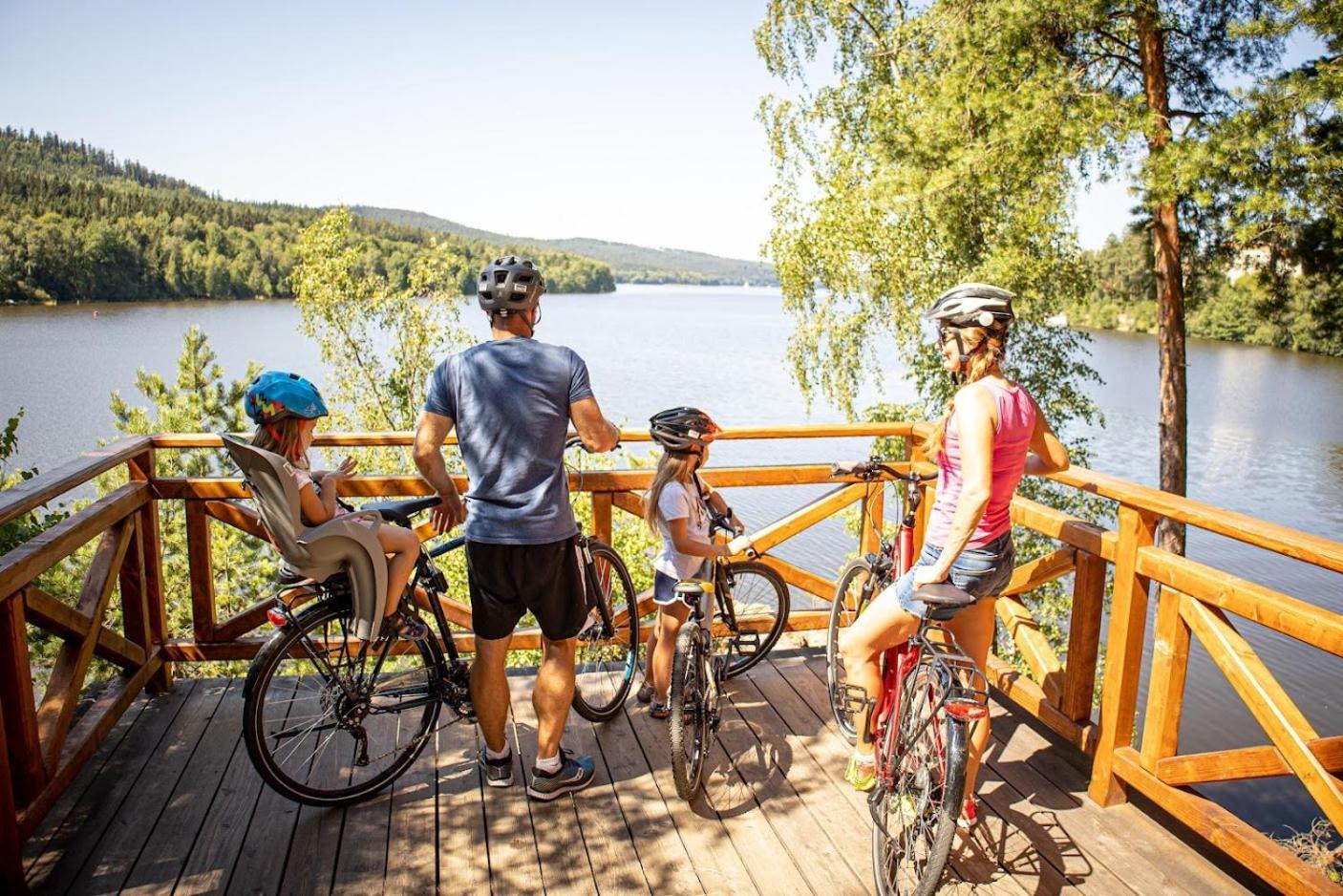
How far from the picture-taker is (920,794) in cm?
251

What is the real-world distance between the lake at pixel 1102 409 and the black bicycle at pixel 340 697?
11.9 metres

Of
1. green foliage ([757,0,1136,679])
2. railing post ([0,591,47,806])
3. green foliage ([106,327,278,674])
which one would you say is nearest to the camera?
railing post ([0,591,47,806])

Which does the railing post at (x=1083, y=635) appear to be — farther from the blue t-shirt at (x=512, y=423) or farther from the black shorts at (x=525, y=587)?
the blue t-shirt at (x=512, y=423)

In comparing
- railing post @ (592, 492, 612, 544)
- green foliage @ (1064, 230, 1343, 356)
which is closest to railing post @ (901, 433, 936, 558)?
railing post @ (592, 492, 612, 544)

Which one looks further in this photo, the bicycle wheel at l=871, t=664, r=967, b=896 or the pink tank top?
the pink tank top

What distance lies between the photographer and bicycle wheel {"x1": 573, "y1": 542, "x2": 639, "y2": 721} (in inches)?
148

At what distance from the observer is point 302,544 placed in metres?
2.74

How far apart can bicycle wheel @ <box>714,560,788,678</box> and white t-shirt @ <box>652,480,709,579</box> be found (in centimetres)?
65

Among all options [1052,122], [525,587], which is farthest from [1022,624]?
[1052,122]

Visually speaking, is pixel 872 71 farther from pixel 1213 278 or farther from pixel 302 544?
pixel 302 544

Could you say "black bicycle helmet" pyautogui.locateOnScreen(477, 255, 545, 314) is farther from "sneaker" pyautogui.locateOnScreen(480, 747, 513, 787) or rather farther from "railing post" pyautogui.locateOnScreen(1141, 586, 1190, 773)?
"railing post" pyautogui.locateOnScreen(1141, 586, 1190, 773)

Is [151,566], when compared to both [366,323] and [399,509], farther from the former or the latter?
[366,323]

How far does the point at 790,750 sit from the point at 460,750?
128cm

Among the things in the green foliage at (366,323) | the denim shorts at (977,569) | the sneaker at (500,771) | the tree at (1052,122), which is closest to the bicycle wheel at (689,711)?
the sneaker at (500,771)
